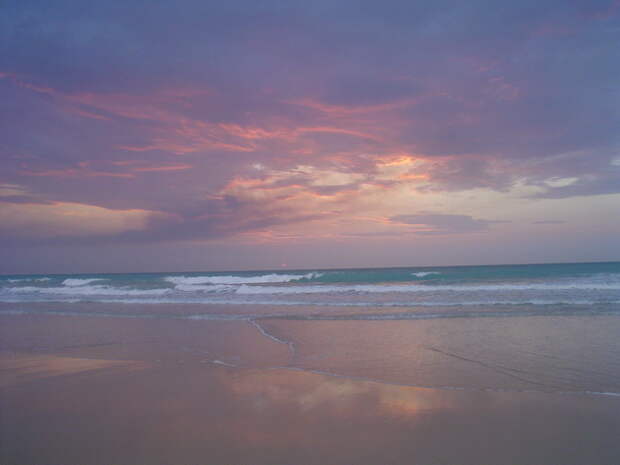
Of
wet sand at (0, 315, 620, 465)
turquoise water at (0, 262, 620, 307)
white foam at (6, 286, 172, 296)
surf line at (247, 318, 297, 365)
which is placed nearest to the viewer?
wet sand at (0, 315, 620, 465)

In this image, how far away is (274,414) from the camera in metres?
4.40

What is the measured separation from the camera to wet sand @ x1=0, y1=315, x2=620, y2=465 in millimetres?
3477

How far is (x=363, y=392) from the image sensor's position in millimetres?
5043

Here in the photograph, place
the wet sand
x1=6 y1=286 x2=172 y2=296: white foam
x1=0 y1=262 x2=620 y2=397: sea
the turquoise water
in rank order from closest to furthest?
the wet sand < x1=0 y1=262 x2=620 y2=397: sea < the turquoise water < x1=6 y1=286 x2=172 y2=296: white foam

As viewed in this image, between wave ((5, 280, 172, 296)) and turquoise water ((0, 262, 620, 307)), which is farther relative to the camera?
wave ((5, 280, 172, 296))

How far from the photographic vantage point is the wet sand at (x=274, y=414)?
3.48 meters

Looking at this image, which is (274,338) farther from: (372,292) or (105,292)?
(105,292)

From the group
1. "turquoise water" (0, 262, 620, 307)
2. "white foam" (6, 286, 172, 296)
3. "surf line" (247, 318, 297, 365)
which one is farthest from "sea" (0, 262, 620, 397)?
"white foam" (6, 286, 172, 296)

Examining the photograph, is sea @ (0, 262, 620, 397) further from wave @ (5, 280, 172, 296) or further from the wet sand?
wave @ (5, 280, 172, 296)

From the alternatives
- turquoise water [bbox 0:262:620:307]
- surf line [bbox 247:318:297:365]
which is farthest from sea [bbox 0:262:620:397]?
turquoise water [bbox 0:262:620:307]

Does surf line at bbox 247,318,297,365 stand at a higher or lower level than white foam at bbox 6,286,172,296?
lower

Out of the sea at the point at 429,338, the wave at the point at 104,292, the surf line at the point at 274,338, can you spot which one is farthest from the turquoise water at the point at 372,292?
the surf line at the point at 274,338

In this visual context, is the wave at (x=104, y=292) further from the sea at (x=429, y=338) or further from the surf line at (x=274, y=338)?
the surf line at (x=274, y=338)

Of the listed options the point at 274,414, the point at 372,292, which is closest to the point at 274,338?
the point at 274,414
